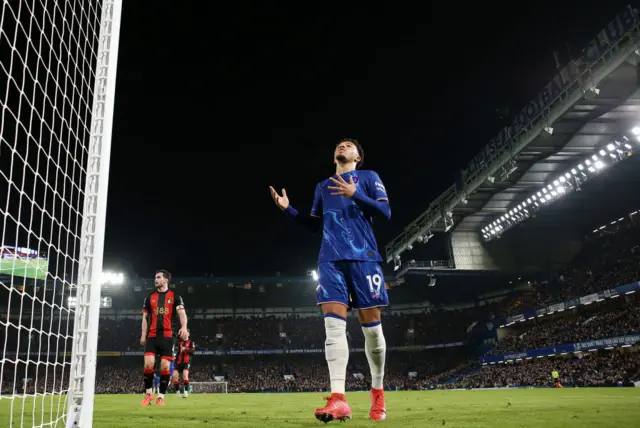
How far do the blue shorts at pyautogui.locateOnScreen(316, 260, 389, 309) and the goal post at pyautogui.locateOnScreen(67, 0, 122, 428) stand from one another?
168cm

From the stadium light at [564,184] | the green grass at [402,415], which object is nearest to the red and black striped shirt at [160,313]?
the green grass at [402,415]

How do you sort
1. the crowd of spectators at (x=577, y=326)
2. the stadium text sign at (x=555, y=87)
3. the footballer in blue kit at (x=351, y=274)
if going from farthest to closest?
the crowd of spectators at (x=577, y=326) → the stadium text sign at (x=555, y=87) → the footballer in blue kit at (x=351, y=274)

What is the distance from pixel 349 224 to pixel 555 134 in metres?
23.4

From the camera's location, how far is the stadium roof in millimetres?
18594

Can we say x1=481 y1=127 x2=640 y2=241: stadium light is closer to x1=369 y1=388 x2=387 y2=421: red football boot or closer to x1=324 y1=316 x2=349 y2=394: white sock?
x1=369 y1=388 x2=387 y2=421: red football boot

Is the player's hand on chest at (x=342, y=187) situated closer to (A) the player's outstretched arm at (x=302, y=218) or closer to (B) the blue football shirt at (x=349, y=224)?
(B) the blue football shirt at (x=349, y=224)

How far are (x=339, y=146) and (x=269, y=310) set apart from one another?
164 ft

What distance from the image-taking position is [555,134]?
79.4 ft

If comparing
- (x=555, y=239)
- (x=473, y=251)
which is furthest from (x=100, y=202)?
(x=555, y=239)

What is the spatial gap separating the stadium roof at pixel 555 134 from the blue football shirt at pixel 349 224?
17.1m

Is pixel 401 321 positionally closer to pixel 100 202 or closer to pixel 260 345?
pixel 260 345

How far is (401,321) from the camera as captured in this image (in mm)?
51094

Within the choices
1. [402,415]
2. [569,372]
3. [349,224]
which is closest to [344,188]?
[349,224]

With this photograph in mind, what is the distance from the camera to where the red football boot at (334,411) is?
3594 mm
